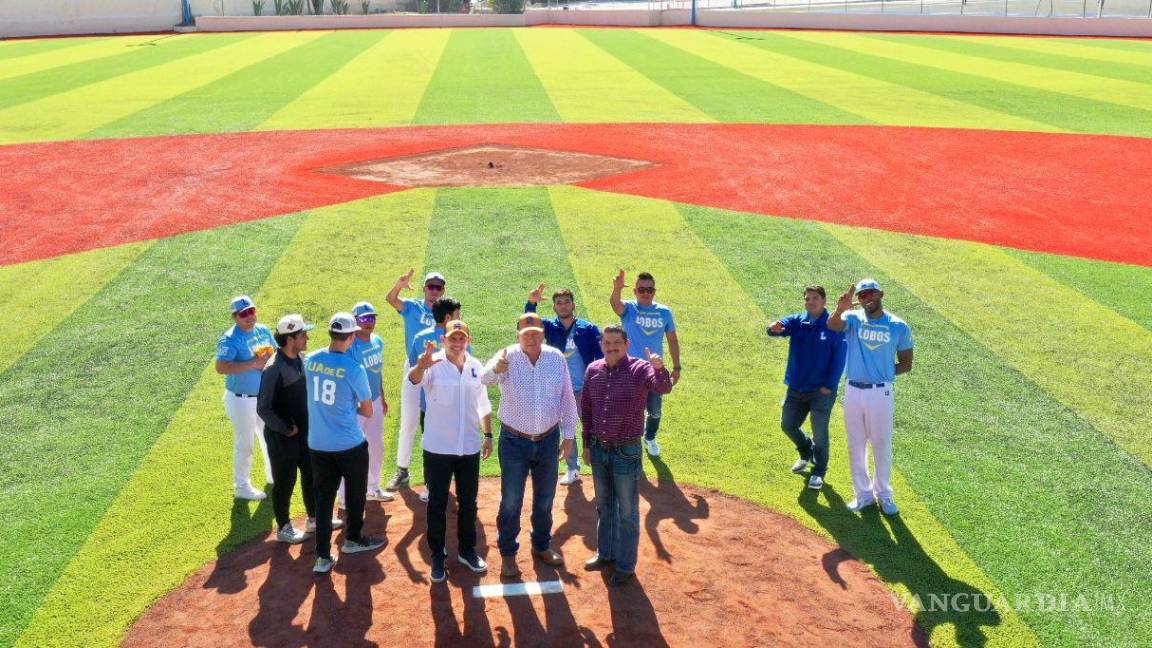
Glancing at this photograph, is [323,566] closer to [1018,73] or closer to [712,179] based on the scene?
[712,179]

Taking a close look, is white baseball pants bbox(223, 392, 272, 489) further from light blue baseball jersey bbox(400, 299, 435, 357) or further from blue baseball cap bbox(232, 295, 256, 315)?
light blue baseball jersey bbox(400, 299, 435, 357)

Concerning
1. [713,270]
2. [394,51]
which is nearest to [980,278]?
[713,270]

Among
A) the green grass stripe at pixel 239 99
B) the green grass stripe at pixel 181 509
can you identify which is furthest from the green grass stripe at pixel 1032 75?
the green grass stripe at pixel 181 509

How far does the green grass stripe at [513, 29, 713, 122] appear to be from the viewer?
2533 cm

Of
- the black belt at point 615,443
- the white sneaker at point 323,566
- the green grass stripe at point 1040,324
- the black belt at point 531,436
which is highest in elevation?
the black belt at point 531,436

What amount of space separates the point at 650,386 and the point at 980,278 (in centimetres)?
882

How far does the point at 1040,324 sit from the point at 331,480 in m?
9.52

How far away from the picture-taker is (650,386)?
6684 mm

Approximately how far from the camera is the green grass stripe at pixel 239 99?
23.8 metres

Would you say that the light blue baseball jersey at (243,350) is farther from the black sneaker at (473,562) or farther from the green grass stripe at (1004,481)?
the green grass stripe at (1004,481)

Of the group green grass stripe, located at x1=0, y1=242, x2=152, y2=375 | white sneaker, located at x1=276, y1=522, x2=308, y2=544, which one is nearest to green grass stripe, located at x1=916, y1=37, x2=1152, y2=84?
green grass stripe, located at x1=0, y1=242, x2=152, y2=375

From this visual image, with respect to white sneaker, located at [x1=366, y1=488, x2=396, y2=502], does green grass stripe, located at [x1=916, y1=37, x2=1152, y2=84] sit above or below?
above

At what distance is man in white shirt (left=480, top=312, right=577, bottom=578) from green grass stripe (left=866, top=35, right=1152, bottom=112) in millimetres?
26076

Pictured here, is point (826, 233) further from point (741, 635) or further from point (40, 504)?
point (40, 504)
